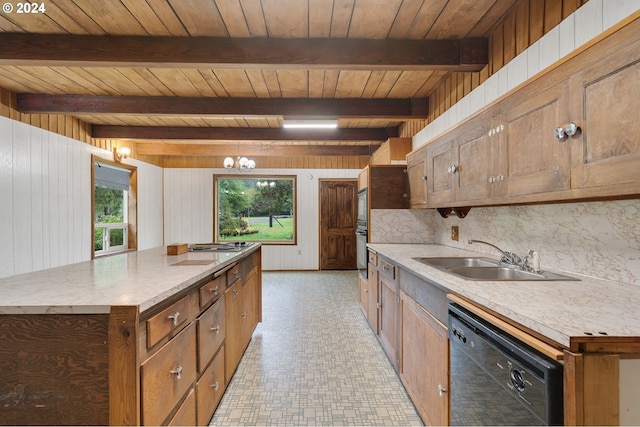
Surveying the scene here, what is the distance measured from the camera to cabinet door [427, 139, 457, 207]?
2.29 meters

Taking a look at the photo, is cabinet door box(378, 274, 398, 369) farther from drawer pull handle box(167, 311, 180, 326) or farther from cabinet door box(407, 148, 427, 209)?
drawer pull handle box(167, 311, 180, 326)

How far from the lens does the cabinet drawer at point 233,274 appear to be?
2.23m

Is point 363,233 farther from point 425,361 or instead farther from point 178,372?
point 178,372

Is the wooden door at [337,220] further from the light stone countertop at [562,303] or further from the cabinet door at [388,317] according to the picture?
the light stone countertop at [562,303]

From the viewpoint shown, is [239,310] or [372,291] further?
[372,291]

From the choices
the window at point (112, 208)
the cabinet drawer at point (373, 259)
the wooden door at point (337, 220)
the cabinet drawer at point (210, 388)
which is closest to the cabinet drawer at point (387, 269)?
the cabinet drawer at point (373, 259)

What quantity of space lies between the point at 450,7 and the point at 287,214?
538 centimetres

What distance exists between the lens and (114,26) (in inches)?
80.6

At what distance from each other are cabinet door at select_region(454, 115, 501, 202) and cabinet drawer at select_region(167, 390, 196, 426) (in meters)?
1.95

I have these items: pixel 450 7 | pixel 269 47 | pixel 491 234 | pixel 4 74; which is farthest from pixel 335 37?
pixel 4 74

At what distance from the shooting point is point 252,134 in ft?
15.3

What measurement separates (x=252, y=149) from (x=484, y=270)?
4.85 metres

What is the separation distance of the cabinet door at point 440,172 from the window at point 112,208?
4587mm

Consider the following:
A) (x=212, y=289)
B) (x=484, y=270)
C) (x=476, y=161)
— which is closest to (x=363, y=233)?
(x=484, y=270)
